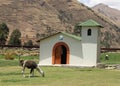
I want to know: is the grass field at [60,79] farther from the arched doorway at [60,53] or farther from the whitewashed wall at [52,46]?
the arched doorway at [60,53]

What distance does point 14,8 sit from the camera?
195250mm

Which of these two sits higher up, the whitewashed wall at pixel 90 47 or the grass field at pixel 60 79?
the whitewashed wall at pixel 90 47

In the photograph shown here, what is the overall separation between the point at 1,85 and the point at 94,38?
105 ft

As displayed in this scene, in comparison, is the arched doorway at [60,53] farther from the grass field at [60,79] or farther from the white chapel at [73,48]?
the grass field at [60,79]

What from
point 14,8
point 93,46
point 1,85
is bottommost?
point 1,85

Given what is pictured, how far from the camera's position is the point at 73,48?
5359cm

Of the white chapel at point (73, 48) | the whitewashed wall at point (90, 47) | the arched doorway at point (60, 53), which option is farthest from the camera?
the arched doorway at point (60, 53)

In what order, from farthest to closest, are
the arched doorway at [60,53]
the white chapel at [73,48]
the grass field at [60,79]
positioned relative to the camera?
the arched doorway at [60,53] → the white chapel at [73,48] → the grass field at [60,79]

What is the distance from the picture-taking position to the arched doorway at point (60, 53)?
54.0m

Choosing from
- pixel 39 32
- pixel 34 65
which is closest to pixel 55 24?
pixel 39 32

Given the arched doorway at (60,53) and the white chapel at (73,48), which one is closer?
the white chapel at (73,48)

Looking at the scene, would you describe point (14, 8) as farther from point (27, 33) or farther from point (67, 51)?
point (67, 51)

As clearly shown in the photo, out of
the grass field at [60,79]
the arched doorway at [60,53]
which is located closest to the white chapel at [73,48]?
the arched doorway at [60,53]

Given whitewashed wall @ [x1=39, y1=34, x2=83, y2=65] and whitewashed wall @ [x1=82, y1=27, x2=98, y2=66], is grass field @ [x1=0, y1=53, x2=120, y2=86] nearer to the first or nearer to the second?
whitewashed wall @ [x1=82, y1=27, x2=98, y2=66]
